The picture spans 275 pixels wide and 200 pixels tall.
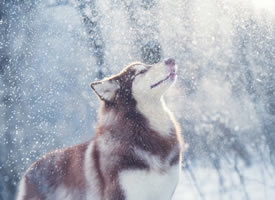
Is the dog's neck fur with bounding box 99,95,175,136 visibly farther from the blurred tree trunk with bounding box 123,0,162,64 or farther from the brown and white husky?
the blurred tree trunk with bounding box 123,0,162,64

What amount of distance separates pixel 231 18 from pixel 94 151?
8803mm

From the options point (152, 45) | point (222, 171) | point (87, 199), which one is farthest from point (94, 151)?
point (222, 171)

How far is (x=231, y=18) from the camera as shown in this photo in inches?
443

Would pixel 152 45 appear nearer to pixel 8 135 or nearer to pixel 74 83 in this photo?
pixel 74 83

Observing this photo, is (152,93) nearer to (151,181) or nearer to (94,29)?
(151,181)

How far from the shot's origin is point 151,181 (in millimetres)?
3221

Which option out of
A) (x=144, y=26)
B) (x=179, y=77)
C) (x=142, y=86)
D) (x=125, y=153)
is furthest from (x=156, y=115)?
(x=179, y=77)

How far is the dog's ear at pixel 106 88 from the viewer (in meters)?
3.52

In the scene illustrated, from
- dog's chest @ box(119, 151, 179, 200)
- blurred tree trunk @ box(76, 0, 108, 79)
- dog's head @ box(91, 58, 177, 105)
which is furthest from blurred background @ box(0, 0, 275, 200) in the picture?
dog's chest @ box(119, 151, 179, 200)

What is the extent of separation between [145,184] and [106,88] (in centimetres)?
96

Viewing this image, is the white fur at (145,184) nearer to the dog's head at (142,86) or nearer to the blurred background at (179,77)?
the dog's head at (142,86)

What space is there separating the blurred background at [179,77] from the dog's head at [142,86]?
17.0 feet

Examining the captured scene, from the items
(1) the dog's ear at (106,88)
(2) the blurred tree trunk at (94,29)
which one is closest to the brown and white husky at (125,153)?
(1) the dog's ear at (106,88)

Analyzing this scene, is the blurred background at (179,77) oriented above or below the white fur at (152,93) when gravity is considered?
below
